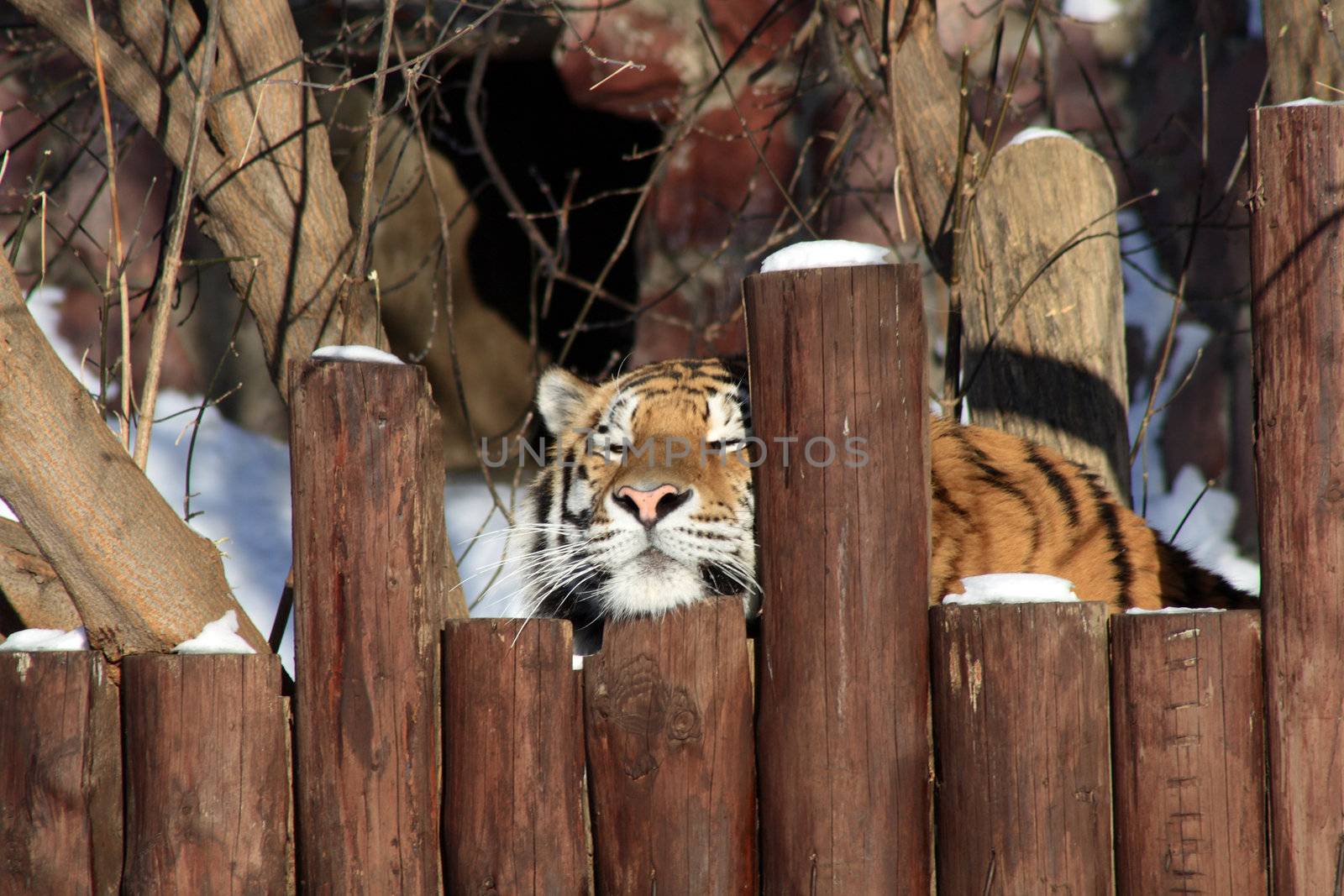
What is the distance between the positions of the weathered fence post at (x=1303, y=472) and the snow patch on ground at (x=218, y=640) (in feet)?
4.58

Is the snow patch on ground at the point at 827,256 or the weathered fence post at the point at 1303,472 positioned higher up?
the snow patch on ground at the point at 827,256

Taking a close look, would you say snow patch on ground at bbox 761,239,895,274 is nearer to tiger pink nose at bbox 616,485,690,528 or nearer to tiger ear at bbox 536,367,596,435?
tiger pink nose at bbox 616,485,690,528

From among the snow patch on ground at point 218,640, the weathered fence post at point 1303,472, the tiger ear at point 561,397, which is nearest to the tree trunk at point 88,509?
the snow patch on ground at point 218,640

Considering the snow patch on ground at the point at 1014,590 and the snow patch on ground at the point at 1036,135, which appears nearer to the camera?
the snow patch on ground at the point at 1014,590

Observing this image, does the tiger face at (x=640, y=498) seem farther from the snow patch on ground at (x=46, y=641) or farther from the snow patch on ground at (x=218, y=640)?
the snow patch on ground at (x=46, y=641)

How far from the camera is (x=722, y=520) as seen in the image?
2193 millimetres

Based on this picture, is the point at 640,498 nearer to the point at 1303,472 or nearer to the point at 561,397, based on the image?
the point at 561,397

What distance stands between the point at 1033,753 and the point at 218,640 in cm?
117

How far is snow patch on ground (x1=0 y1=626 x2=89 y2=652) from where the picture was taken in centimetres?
190

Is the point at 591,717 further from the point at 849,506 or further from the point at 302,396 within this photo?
the point at 302,396

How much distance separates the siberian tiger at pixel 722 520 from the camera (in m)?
2.16

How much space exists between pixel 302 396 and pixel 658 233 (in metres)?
3.35

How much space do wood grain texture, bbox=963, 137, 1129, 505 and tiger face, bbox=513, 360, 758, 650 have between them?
77cm

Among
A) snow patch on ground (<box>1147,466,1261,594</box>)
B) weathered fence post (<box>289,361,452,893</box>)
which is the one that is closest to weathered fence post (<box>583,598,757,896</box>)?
weathered fence post (<box>289,361,452,893</box>)
